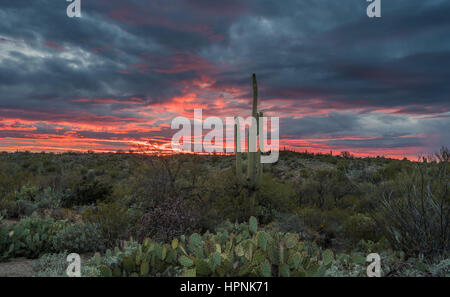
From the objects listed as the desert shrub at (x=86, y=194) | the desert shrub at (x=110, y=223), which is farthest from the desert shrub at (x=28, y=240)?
the desert shrub at (x=86, y=194)

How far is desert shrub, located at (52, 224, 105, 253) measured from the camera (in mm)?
6770

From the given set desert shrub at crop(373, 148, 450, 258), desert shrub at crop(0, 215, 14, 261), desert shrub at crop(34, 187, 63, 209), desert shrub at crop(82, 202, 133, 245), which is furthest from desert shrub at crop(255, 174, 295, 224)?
desert shrub at crop(0, 215, 14, 261)

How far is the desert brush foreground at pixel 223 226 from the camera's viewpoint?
12.7 feet

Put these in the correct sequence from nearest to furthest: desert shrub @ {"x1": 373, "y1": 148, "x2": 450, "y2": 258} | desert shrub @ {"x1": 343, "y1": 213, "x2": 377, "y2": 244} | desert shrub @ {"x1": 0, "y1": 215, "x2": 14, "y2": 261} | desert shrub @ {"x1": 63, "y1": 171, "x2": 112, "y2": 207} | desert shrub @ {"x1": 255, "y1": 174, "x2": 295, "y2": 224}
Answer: desert shrub @ {"x1": 373, "y1": 148, "x2": 450, "y2": 258} → desert shrub @ {"x1": 0, "y1": 215, "x2": 14, "y2": 261} → desert shrub @ {"x1": 343, "y1": 213, "x2": 377, "y2": 244} → desert shrub @ {"x1": 255, "y1": 174, "x2": 295, "y2": 224} → desert shrub @ {"x1": 63, "y1": 171, "x2": 112, "y2": 207}

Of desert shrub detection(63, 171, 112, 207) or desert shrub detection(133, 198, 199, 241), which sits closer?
desert shrub detection(133, 198, 199, 241)

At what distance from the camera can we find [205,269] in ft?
11.0

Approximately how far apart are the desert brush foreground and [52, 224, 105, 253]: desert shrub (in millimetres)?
24

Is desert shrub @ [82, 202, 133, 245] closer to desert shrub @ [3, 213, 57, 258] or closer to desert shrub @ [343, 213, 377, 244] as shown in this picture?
desert shrub @ [3, 213, 57, 258]

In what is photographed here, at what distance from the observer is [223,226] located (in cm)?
802

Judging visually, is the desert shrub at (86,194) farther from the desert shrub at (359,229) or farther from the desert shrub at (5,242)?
the desert shrub at (359,229)

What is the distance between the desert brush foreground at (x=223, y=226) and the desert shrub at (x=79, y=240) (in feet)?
0.08

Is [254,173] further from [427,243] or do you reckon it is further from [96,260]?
[96,260]

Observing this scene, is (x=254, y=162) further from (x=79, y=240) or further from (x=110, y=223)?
(x=79, y=240)

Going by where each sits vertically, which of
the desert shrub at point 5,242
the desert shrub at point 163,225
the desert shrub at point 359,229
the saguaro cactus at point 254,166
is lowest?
the desert shrub at point 359,229
